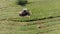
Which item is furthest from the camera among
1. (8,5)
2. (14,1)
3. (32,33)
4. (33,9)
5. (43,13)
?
(14,1)

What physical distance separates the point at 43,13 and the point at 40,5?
9.92 feet

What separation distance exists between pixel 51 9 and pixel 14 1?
4530 millimetres

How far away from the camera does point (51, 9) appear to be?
17.2 m

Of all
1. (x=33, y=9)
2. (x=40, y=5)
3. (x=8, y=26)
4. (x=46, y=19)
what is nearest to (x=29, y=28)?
(x=8, y=26)

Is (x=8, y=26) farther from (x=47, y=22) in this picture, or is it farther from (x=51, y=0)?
(x=51, y=0)

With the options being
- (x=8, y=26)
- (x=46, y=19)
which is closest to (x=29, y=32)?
(x=8, y=26)

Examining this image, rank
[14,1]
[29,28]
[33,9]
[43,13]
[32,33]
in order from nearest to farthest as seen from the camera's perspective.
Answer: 1. [32,33]
2. [29,28]
3. [43,13]
4. [33,9]
5. [14,1]

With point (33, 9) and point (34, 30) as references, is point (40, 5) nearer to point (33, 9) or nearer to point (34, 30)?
point (33, 9)

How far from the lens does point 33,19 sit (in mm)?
14266

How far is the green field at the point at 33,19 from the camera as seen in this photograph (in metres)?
11.9

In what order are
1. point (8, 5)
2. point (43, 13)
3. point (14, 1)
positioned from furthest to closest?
point (14, 1) < point (8, 5) < point (43, 13)

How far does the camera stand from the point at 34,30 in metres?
11.9

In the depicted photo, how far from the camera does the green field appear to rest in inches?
470

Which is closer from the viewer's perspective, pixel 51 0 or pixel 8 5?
pixel 8 5
